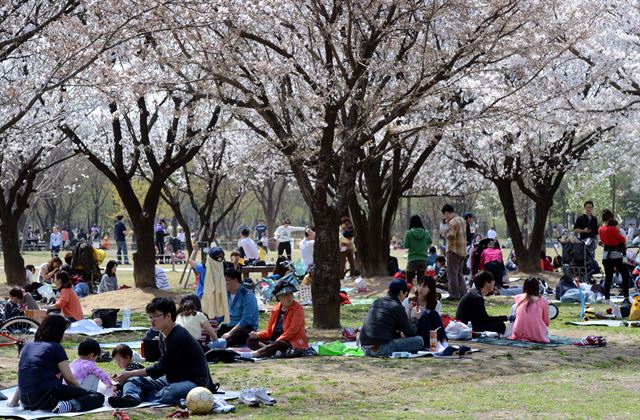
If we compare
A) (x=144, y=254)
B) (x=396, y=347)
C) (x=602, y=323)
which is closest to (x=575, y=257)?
(x=602, y=323)

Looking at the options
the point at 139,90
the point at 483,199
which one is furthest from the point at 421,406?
the point at 483,199

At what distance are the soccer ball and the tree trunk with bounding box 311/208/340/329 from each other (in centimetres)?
642

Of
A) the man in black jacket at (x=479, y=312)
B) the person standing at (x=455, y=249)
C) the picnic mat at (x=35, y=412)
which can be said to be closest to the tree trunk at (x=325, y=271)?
the man in black jacket at (x=479, y=312)

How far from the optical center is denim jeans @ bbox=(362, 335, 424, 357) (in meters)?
12.2

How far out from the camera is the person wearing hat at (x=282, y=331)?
477 inches

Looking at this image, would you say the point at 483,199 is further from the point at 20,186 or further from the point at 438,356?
the point at 438,356

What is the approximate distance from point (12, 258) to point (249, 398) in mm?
18140

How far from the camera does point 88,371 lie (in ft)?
30.4

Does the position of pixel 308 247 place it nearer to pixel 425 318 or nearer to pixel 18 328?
pixel 18 328

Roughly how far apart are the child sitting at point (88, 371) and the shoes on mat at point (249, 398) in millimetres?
1168

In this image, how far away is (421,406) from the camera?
902cm

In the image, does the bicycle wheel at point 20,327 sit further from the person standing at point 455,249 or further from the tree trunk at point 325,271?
the person standing at point 455,249

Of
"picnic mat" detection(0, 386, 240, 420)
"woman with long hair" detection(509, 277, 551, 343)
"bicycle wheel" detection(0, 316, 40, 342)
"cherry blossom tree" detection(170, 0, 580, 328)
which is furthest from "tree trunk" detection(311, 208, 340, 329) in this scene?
"picnic mat" detection(0, 386, 240, 420)

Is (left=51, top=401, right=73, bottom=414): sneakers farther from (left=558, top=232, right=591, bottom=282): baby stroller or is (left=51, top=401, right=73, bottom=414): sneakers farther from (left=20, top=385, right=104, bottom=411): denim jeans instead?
(left=558, top=232, right=591, bottom=282): baby stroller
